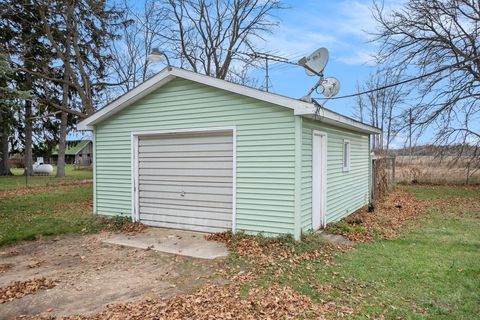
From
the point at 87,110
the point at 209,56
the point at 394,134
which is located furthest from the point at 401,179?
the point at 87,110

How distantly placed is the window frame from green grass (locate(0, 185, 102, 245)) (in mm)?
6591

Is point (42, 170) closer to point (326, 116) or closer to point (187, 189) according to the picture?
point (187, 189)

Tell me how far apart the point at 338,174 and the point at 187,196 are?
3971mm

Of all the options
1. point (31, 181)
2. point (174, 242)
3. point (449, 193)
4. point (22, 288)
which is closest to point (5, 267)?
point (22, 288)

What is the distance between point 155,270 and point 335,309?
2762 mm

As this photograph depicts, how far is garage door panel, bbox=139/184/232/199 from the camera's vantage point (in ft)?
23.0

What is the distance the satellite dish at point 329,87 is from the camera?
22.2ft

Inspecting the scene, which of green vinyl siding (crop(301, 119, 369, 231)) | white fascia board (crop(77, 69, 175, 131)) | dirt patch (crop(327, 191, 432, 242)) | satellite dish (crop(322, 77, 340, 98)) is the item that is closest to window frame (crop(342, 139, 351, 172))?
green vinyl siding (crop(301, 119, 369, 231))

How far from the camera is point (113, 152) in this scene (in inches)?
332

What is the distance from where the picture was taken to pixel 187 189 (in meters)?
7.48

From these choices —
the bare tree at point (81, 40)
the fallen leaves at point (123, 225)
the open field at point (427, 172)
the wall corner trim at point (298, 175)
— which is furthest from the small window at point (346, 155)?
the bare tree at point (81, 40)

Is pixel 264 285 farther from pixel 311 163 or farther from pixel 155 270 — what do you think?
pixel 311 163

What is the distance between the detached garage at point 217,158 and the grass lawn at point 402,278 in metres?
1.34

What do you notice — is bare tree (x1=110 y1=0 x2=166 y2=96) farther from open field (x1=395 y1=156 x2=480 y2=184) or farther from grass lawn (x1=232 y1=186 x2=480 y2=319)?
open field (x1=395 y1=156 x2=480 y2=184)
